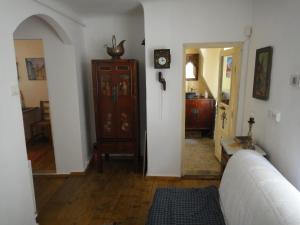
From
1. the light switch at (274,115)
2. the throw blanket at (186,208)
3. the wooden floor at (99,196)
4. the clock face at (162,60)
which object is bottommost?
the wooden floor at (99,196)

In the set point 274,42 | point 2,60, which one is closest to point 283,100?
point 274,42

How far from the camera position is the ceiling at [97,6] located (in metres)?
2.74

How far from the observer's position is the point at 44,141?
16.1 feet

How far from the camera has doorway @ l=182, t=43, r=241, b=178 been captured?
126 inches

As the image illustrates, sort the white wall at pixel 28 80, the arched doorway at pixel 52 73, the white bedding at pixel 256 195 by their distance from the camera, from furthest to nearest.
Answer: the white wall at pixel 28 80 → the arched doorway at pixel 52 73 → the white bedding at pixel 256 195

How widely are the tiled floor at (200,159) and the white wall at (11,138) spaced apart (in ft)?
7.32

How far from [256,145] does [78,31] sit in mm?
3061

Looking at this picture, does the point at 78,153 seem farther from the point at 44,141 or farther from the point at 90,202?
the point at 44,141

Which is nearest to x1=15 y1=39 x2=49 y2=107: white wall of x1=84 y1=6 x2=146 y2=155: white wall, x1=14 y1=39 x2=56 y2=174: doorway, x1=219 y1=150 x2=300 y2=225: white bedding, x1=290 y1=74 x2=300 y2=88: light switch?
x1=14 y1=39 x2=56 y2=174: doorway

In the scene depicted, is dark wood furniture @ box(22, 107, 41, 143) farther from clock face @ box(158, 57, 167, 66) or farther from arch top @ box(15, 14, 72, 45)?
clock face @ box(158, 57, 167, 66)

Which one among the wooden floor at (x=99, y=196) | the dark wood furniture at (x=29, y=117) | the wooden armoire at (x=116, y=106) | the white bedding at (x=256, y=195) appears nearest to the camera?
the white bedding at (x=256, y=195)

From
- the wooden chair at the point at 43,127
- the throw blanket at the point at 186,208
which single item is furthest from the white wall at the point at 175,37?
the wooden chair at the point at 43,127

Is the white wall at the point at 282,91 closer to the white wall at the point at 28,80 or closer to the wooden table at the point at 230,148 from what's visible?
the wooden table at the point at 230,148

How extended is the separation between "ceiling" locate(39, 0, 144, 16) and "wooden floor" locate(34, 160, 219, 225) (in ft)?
8.08
